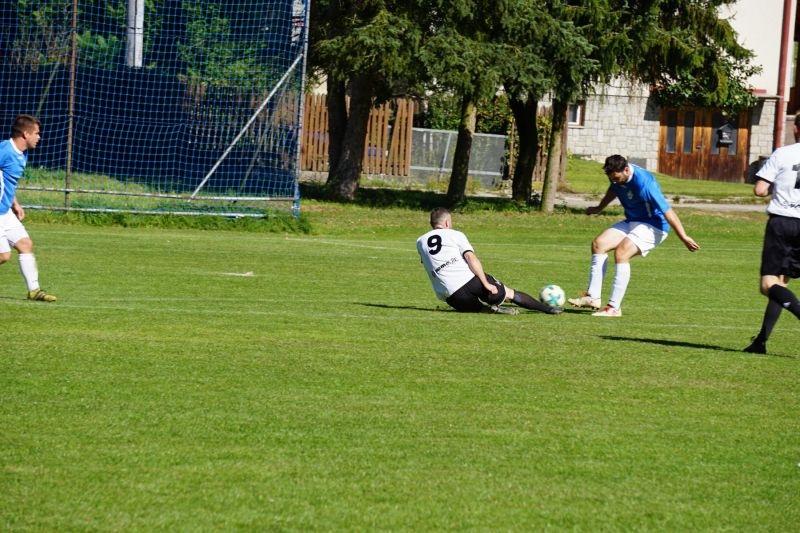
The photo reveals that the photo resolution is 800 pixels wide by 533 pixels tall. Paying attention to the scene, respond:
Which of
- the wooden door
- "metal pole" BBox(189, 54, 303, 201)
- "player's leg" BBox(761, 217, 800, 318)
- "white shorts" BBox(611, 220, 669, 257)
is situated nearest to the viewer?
"player's leg" BBox(761, 217, 800, 318)

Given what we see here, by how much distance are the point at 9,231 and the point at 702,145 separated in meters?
46.1

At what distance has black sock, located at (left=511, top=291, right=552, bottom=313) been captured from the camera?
13102 mm

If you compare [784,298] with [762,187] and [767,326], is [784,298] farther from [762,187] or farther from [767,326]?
[762,187]

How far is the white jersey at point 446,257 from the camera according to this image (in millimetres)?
12594

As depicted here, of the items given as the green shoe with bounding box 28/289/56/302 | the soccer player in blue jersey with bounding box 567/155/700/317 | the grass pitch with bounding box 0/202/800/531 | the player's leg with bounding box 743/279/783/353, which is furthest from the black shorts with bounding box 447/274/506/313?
the green shoe with bounding box 28/289/56/302

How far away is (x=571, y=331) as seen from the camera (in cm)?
1165

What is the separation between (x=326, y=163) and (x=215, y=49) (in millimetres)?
12599

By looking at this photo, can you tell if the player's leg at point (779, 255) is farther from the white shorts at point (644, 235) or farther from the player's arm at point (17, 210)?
the player's arm at point (17, 210)

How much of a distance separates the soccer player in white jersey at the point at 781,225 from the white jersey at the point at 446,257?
3.22 m

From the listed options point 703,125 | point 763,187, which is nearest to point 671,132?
point 703,125

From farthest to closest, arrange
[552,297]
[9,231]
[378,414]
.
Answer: [552,297] < [9,231] < [378,414]

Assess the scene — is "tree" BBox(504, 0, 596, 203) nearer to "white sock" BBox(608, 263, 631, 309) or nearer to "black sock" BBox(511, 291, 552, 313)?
"white sock" BBox(608, 263, 631, 309)

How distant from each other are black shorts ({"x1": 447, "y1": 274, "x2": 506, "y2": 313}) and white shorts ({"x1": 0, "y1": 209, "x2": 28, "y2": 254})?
4338mm

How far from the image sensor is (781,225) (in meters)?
10.2
